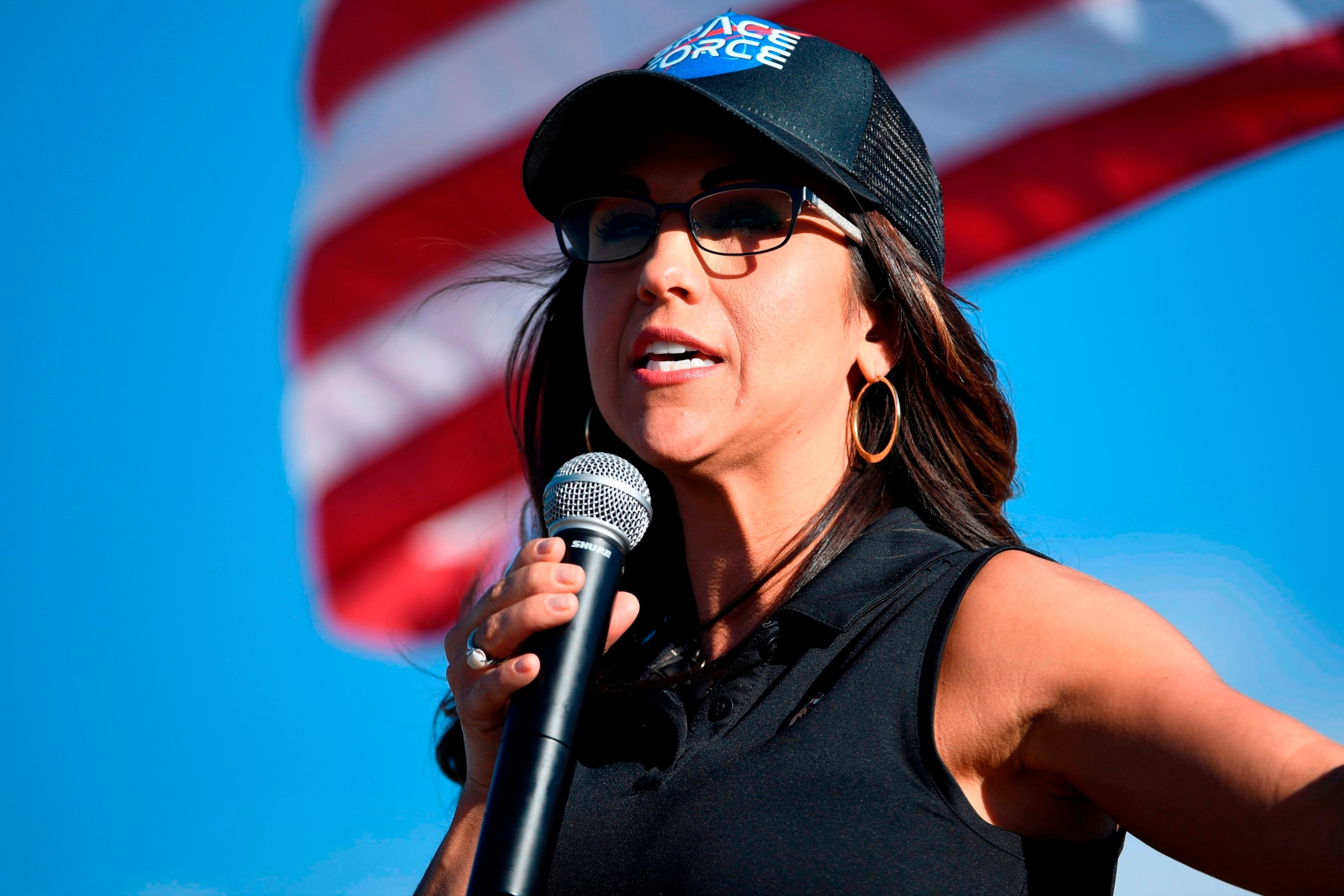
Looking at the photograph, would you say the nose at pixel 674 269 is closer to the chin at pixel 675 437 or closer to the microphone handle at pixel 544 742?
the chin at pixel 675 437

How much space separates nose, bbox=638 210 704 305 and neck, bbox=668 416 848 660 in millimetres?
339

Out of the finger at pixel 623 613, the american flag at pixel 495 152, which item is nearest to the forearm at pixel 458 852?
the finger at pixel 623 613

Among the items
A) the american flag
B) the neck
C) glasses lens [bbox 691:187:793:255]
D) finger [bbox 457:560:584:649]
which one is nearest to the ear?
the neck

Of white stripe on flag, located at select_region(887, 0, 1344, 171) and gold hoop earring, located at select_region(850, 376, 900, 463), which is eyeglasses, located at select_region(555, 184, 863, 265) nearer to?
gold hoop earring, located at select_region(850, 376, 900, 463)

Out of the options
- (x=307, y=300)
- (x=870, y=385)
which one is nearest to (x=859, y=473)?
(x=870, y=385)

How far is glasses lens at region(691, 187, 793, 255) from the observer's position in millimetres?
2318

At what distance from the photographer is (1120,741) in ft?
5.69

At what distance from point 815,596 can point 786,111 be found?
88cm

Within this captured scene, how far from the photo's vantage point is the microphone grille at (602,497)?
1777 mm

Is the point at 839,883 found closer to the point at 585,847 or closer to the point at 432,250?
the point at 585,847

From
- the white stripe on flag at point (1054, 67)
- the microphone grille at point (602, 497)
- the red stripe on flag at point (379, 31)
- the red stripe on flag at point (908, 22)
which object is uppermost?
the red stripe on flag at point (379, 31)

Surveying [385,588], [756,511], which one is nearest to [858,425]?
[756,511]

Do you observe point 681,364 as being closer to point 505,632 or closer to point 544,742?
point 505,632

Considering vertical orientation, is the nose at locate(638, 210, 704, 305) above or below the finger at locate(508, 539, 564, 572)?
above
